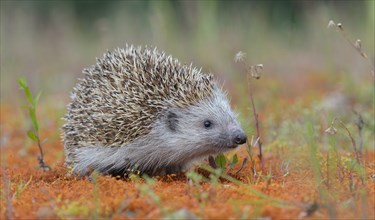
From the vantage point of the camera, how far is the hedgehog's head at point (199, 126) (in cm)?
616

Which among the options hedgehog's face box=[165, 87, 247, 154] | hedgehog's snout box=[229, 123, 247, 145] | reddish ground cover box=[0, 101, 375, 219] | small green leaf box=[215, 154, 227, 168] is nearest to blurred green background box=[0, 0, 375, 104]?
hedgehog's face box=[165, 87, 247, 154]

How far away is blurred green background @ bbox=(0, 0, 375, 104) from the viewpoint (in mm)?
11703

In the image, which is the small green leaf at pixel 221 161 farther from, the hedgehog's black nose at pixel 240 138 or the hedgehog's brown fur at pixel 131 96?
the hedgehog's brown fur at pixel 131 96

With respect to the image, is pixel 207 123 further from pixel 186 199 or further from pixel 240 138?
pixel 186 199

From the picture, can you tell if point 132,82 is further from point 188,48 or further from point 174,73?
point 188,48

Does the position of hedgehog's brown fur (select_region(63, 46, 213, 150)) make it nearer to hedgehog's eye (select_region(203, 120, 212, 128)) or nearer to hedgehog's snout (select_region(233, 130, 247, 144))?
hedgehog's eye (select_region(203, 120, 212, 128))

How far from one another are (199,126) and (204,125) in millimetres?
50

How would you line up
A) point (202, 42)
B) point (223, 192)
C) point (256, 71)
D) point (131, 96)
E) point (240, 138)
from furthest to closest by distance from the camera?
point (202, 42) < point (131, 96) < point (240, 138) < point (256, 71) < point (223, 192)

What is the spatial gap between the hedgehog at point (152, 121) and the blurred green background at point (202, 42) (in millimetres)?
3895

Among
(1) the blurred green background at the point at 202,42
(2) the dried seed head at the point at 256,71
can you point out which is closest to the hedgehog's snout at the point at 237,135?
(2) the dried seed head at the point at 256,71

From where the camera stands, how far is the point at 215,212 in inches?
161

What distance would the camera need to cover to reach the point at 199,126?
629 cm

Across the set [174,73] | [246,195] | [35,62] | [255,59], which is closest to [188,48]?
[255,59]

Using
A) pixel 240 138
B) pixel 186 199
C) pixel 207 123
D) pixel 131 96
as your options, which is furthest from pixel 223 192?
pixel 131 96
